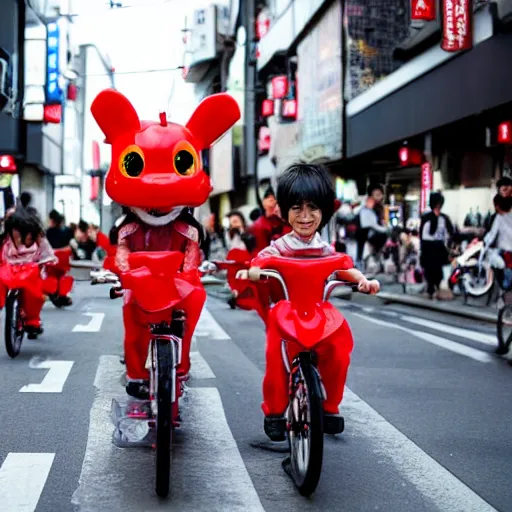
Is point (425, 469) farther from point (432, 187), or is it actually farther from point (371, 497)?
point (432, 187)

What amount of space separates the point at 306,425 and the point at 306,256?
1.00 metres

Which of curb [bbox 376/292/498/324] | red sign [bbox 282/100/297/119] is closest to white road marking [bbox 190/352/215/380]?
curb [bbox 376/292/498/324]

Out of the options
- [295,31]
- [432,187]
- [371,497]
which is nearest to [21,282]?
[371,497]

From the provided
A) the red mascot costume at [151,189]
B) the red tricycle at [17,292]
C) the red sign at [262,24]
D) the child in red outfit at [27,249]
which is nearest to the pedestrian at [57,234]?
the child in red outfit at [27,249]

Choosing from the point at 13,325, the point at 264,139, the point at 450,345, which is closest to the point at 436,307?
the point at 450,345

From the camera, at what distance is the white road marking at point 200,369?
9195mm

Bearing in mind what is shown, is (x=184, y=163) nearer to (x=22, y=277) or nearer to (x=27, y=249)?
(x=22, y=277)

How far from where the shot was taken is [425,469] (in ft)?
18.7

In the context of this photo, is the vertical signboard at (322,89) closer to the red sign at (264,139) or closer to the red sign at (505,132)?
the red sign at (264,139)

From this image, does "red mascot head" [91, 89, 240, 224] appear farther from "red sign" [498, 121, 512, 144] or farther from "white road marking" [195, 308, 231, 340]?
"red sign" [498, 121, 512, 144]

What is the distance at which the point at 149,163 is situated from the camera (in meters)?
6.24

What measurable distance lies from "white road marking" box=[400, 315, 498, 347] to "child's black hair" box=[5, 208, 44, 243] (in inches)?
217

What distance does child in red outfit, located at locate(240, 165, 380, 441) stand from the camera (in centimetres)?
532

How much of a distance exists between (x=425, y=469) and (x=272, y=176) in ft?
120
